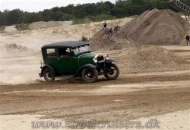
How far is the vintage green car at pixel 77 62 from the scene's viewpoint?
1898 centimetres

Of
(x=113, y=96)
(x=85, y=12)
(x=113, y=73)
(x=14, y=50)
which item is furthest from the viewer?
(x=85, y=12)

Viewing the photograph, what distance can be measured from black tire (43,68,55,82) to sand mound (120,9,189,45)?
2896 cm

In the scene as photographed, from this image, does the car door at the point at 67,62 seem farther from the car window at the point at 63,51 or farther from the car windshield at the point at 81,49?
the car windshield at the point at 81,49

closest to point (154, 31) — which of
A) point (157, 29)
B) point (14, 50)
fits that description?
point (157, 29)

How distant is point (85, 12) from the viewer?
11044 centimetres

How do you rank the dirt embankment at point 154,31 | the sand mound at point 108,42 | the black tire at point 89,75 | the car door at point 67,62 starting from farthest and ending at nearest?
the dirt embankment at point 154,31, the sand mound at point 108,42, the car door at point 67,62, the black tire at point 89,75

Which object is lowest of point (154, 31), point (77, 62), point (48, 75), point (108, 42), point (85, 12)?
point (48, 75)

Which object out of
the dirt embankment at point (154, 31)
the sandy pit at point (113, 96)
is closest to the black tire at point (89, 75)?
the sandy pit at point (113, 96)

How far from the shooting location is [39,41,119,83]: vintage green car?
18984 mm

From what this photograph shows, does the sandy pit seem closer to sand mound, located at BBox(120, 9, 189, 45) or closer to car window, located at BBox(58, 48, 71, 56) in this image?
car window, located at BBox(58, 48, 71, 56)

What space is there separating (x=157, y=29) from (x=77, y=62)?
32530 mm

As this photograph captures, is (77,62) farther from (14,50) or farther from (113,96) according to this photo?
(14,50)

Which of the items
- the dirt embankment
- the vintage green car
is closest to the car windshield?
the vintage green car

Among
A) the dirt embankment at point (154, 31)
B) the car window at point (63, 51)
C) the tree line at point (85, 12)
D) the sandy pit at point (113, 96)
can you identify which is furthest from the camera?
the tree line at point (85, 12)
